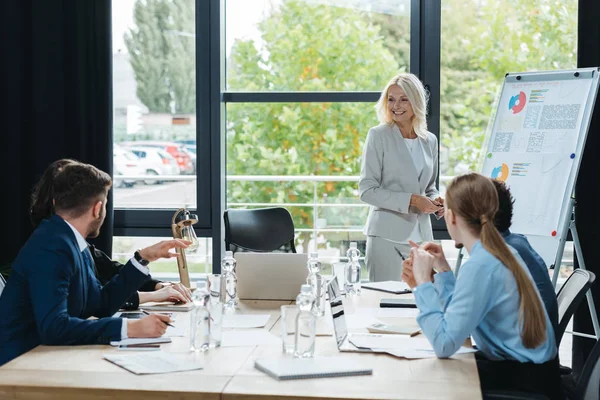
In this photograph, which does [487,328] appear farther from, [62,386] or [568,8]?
[568,8]

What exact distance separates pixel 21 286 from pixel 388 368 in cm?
110

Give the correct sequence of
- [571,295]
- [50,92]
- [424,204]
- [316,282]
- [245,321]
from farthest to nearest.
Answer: [50,92] → [424,204] → [316,282] → [571,295] → [245,321]

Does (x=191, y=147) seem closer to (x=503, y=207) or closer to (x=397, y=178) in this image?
(x=397, y=178)

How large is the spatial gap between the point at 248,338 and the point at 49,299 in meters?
0.58

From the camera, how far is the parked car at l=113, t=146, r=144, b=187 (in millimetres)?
5027

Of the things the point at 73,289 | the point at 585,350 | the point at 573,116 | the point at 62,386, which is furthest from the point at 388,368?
the point at 585,350

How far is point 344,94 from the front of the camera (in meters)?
4.82

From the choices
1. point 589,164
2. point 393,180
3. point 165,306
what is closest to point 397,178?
point 393,180

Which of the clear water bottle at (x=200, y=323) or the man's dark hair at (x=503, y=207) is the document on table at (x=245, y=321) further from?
the man's dark hair at (x=503, y=207)

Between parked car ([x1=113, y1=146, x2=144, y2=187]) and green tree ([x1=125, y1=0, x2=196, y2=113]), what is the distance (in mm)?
334

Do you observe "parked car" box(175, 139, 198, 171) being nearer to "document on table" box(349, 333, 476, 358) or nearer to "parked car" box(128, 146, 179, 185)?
"parked car" box(128, 146, 179, 185)

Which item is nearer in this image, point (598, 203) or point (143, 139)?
point (598, 203)

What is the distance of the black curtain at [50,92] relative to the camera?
15.5ft

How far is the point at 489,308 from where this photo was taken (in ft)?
6.97
